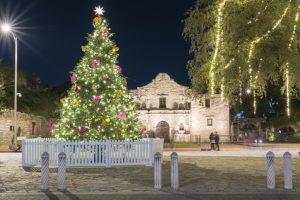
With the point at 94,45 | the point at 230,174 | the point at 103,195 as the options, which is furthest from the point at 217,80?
the point at 94,45

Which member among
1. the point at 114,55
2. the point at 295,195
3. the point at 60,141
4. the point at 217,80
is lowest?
the point at 295,195

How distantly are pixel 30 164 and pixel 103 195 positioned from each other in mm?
9182

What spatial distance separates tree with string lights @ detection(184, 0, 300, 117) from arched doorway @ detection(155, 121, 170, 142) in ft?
175

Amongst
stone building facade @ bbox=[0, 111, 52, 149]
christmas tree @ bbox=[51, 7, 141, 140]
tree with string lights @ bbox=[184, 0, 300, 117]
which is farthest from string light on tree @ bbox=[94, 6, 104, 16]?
stone building facade @ bbox=[0, 111, 52, 149]

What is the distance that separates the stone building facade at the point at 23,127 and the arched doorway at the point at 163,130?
17.9m

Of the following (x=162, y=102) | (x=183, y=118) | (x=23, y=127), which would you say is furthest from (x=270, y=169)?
(x=162, y=102)

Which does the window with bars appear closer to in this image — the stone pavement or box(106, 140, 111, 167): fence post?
box(106, 140, 111, 167): fence post

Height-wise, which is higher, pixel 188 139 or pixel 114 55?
pixel 114 55

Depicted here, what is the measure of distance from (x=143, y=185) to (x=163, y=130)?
2234 inches

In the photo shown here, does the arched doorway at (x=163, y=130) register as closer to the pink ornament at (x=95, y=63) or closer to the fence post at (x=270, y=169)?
the pink ornament at (x=95, y=63)

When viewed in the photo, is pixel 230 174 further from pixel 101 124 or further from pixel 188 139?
pixel 188 139

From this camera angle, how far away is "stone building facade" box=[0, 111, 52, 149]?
43.3 meters

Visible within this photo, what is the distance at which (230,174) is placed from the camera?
1753cm

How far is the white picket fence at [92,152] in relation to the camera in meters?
20.2
